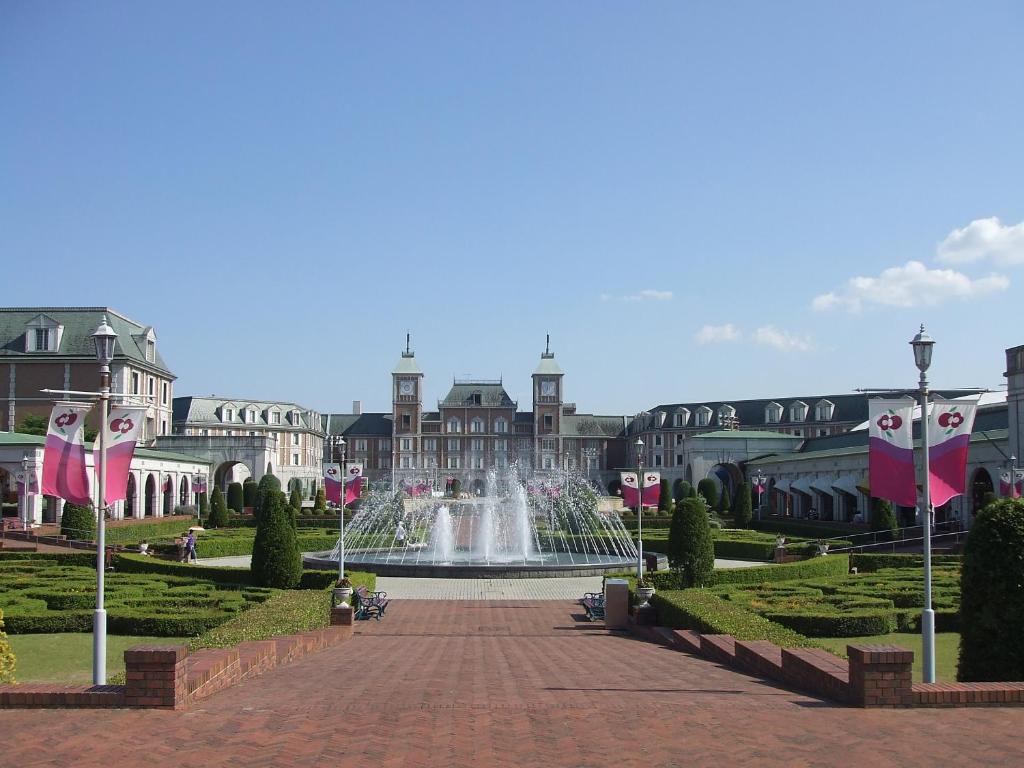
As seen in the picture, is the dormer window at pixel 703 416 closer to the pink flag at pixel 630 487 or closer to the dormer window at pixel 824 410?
the dormer window at pixel 824 410

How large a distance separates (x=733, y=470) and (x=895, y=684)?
63.2 meters

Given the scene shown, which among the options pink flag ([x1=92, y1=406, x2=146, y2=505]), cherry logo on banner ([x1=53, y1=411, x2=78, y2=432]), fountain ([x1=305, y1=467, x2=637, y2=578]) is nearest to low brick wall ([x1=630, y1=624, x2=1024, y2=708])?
pink flag ([x1=92, y1=406, x2=146, y2=505])

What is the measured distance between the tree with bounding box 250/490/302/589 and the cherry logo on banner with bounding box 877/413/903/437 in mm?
14423

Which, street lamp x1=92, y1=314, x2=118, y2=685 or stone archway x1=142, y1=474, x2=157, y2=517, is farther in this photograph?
stone archway x1=142, y1=474, x2=157, y2=517

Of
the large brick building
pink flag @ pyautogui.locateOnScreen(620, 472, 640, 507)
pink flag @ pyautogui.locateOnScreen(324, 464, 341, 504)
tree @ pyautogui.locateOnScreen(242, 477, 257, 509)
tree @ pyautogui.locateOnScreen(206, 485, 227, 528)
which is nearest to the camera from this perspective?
pink flag @ pyautogui.locateOnScreen(620, 472, 640, 507)

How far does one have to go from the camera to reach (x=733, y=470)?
69.6m

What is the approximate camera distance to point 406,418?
345 feet

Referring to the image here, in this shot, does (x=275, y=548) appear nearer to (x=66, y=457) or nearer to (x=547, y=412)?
(x=66, y=457)

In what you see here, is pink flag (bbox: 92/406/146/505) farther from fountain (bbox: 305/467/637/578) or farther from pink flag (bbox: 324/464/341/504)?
pink flag (bbox: 324/464/341/504)

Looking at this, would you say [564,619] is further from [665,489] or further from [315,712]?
[665,489]

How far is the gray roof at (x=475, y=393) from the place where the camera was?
107 metres

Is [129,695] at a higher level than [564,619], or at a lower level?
higher

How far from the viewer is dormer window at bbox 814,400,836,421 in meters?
88.3

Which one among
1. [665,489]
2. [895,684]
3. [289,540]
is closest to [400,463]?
[665,489]
